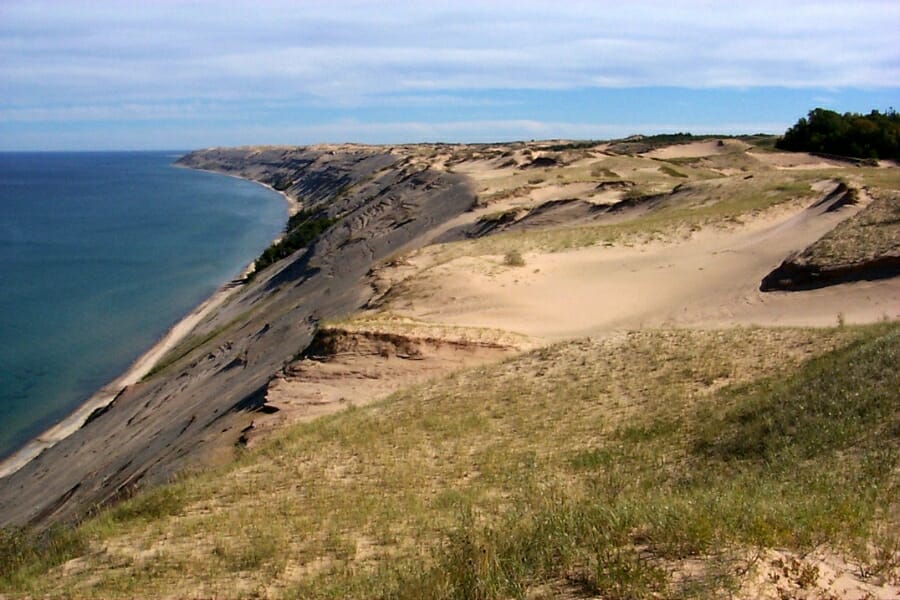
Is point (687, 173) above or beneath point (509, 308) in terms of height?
above

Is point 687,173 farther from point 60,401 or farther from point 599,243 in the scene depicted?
point 60,401

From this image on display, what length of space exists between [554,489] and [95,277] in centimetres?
5383

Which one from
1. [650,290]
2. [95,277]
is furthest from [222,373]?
[95,277]

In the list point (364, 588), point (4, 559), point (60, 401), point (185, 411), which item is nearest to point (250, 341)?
point (185, 411)

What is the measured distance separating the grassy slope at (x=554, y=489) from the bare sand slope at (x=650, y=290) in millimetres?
3674

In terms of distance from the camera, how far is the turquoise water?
33.0 meters

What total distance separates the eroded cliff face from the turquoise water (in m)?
4.24

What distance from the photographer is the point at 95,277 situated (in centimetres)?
5456

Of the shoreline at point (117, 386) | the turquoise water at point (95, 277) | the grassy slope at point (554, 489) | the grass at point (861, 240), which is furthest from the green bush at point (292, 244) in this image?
the grassy slope at point (554, 489)

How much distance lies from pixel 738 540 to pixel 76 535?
6.81 m

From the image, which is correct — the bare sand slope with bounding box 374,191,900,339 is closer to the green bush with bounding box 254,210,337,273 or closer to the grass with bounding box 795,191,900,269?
the grass with bounding box 795,191,900,269

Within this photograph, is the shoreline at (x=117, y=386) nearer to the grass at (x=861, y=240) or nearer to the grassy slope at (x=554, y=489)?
the grassy slope at (x=554, y=489)

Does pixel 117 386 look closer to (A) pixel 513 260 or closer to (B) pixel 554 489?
(A) pixel 513 260

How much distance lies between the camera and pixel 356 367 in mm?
14359
